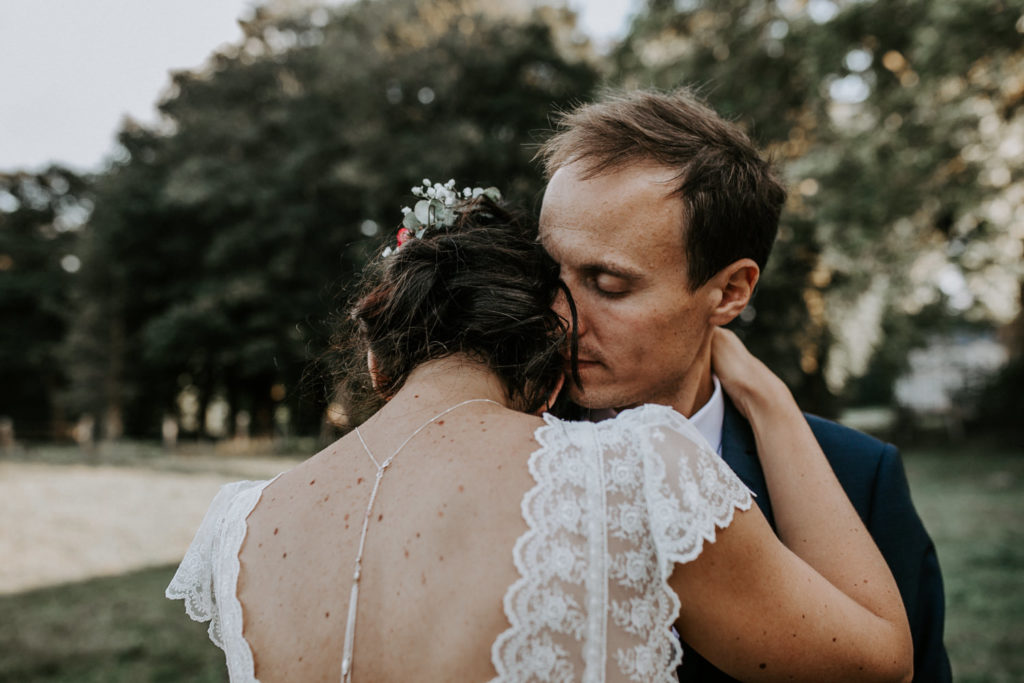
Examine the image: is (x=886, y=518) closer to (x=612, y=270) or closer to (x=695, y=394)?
(x=695, y=394)

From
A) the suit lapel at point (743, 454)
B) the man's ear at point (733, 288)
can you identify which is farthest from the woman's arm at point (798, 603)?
the man's ear at point (733, 288)

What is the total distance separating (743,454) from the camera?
7.85ft

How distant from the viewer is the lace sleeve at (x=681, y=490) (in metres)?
1.42

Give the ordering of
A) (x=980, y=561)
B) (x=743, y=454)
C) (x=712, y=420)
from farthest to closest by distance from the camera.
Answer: (x=980, y=561), (x=712, y=420), (x=743, y=454)

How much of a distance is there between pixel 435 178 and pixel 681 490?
16.7 meters

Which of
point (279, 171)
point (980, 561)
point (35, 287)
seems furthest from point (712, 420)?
point (35, 287)

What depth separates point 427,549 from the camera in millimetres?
1481

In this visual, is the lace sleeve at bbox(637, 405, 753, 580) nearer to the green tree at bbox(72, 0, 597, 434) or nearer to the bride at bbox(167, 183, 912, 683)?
the bride at bbox(167, 183, 912, 683)

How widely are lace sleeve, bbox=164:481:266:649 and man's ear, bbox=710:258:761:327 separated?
5.25ft

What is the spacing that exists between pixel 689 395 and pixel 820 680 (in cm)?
120

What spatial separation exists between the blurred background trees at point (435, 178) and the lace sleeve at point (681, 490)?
1.33 meters

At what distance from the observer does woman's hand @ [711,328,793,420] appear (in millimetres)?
2426

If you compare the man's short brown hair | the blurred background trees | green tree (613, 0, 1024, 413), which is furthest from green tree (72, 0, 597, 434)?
the man's short brown hair

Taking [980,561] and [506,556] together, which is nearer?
[506,556]
